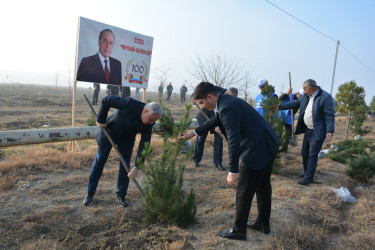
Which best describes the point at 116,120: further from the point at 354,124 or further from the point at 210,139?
the point at 354,124

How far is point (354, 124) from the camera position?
12.7 metres

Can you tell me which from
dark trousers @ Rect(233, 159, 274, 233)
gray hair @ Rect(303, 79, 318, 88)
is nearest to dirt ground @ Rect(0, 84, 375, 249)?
dark trousers @ Rect(233, 159, 274, 233)

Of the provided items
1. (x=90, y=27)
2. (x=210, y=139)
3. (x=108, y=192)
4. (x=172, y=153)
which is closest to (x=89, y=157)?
(x=108, y=192)

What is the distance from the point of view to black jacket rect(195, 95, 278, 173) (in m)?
2.98

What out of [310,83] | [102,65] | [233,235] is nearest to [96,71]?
[102,65]

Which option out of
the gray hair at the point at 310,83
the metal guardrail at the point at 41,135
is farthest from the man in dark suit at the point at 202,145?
the metal guardrail at the point at 41,135

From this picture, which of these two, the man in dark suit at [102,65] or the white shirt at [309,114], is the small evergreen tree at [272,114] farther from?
the man in dark suit at [102,65]

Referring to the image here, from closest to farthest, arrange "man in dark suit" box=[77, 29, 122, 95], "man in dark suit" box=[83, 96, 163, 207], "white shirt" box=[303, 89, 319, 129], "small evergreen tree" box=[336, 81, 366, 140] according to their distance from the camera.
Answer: "man in dark suit" box=[83, 96, 163, 207] → "white shirt" box=[303, 89, 319, 129] → "man in dark suit" box=[77, 29, 122, 95] → "small evergreen tree" box=[336, 81, 366, 140]

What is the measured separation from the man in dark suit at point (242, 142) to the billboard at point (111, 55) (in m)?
4.39

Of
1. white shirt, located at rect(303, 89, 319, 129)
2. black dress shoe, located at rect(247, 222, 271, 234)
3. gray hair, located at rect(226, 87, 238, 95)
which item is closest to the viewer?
black dress shoe, located at rect(247, 222, 271, 234)

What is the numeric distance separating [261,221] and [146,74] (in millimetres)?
5631

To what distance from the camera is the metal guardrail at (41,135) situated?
5.30m

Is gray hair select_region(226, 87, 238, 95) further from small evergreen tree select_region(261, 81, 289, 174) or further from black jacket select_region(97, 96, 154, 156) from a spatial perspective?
black jacket select_region(97, 96, 154, 156)

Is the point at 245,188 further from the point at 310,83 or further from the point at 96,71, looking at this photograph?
the point at 96,71
